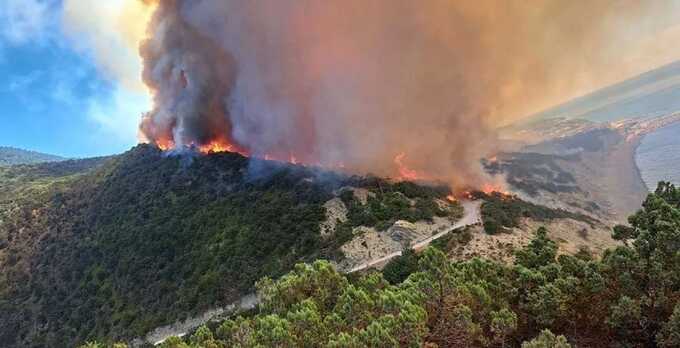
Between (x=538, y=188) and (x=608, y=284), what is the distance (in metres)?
147

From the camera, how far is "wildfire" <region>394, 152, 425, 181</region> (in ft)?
446

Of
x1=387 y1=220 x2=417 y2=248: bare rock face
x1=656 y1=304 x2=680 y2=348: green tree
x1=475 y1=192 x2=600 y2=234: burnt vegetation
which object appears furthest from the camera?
x1=475 y1=192 x2=600 y2=234: burnt vegetation

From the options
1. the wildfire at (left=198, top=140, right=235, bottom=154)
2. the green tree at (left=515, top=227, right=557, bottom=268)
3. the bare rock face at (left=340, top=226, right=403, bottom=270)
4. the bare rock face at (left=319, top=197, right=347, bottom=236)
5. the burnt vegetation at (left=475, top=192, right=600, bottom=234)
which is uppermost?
the wildfire at (left=198, top=140, right=235, bottom=154)

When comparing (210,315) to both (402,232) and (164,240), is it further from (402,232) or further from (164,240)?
(402,232)

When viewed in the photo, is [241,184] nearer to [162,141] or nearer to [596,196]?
[162,141]

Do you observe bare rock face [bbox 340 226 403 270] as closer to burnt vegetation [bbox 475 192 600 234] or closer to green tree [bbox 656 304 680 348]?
burnt vegetation [bbox 475 192 600 234]

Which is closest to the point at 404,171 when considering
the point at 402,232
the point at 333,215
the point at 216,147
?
the point at 333,215

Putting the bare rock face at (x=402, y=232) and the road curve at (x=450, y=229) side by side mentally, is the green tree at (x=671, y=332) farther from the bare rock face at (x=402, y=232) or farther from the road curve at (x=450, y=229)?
the bare rock face at (x=402, y=232)

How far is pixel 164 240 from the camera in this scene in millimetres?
123750

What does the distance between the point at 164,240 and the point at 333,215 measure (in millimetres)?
41101

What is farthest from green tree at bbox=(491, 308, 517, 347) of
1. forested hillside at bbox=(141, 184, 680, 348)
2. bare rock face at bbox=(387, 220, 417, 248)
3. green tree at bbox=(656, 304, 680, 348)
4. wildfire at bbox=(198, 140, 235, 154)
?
wildfire at bbox=(198, 140, 235, 154)

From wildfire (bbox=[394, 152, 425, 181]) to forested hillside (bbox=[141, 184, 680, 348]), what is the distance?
89531 millimetres

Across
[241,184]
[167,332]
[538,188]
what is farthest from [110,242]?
[538,188]

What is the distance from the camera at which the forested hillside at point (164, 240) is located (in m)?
104
